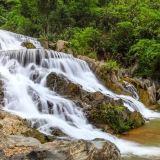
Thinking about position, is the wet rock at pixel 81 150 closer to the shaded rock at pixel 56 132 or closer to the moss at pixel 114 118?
the shaded rock at pixel 56 132

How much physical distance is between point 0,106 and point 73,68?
21.0ft

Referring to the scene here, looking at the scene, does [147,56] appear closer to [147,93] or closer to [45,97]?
[147,93]

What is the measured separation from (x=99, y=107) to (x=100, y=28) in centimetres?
1698

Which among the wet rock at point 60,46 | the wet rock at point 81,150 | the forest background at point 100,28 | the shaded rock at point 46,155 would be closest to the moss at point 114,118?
the wet rock at point 81,150

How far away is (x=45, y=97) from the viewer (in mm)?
9805

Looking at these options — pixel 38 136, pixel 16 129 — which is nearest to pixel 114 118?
pixel 38 136

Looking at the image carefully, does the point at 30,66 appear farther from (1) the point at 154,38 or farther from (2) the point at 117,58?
(1) the point at 154,38

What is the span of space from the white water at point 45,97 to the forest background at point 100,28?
500 centimetres

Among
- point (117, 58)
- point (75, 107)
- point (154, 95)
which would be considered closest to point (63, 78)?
point (75, 107)

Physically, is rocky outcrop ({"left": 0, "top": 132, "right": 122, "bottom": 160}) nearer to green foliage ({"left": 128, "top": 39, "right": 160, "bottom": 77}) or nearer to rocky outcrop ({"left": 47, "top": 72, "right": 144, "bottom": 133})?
rocky outcrop ({"left": 47, "top": 72, "right": 144, "bottom": 133})

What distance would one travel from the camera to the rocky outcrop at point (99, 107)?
30.9 feet

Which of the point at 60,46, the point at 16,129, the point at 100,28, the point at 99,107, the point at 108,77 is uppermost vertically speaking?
the point at 16,129

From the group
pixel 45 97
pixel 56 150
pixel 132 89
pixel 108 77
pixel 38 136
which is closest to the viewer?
pixel 56 150

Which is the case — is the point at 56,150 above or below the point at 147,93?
above
